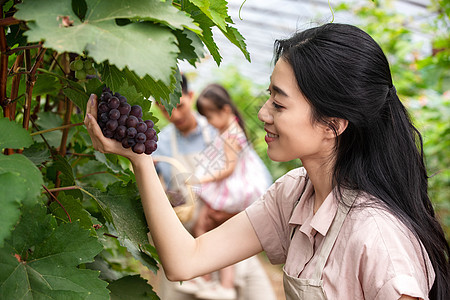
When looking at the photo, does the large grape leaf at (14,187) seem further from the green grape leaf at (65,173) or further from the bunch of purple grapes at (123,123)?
the green grape leaf at (65,173)

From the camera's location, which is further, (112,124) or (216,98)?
(216,98)

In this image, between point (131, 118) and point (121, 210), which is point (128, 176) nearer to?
point (121, 210)

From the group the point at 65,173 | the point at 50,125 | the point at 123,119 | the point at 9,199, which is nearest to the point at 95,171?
the point at 50,125

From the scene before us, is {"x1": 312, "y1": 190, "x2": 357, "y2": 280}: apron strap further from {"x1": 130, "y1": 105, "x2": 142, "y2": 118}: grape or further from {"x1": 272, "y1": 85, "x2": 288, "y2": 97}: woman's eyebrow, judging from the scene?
{"x1": 130, "y1": 105, "x2": 142, "y2": 118}: grape

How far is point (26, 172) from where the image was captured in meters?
0.71

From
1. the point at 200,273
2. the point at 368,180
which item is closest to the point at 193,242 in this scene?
the point at 200,273

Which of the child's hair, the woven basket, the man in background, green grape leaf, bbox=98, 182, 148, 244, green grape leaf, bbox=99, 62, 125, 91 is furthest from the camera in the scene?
the child's hair

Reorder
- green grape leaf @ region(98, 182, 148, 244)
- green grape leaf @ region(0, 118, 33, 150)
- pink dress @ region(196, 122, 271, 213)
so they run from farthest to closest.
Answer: pink dress @ region(196, 122, 271, 213), green grape leaf @ region(98, 182, 148, 244), green grape leaf @ region(0, 118, 33, 150)

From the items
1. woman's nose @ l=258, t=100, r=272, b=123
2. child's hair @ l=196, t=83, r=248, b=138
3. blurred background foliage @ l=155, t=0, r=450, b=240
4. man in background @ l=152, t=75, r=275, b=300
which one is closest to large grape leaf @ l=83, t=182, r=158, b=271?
woman's nose @ l=258, t=100, r=272, b=123

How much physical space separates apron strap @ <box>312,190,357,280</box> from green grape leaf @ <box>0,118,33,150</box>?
0.70 metres

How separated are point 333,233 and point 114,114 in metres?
0.59

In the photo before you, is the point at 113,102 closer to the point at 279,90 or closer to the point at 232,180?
the point at 279,90

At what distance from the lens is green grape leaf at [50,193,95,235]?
0.97 metres

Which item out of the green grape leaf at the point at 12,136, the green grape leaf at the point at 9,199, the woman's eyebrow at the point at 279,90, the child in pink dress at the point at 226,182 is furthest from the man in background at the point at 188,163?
the green grape leaf at the point at 9,199
